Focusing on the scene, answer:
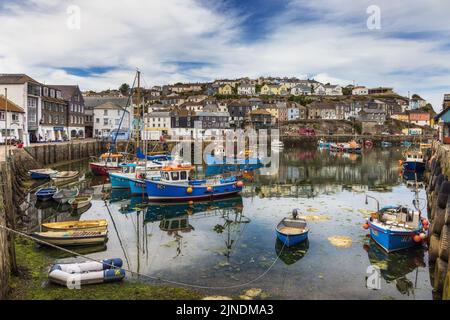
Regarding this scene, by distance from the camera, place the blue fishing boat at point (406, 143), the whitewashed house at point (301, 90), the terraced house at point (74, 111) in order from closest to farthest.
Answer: the terraced house at point (74, 111) → the blue fishing boat at point (406, 143) → the whitewashed house at point (301, 90)

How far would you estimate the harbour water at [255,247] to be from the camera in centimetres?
1263

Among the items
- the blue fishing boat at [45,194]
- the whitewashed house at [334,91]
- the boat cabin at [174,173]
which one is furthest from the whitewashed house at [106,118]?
the whitewashed house at [334,91]

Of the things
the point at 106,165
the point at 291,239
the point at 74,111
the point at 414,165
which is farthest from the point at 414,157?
the point at 74,111

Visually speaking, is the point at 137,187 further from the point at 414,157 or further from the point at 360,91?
the point at 360,91

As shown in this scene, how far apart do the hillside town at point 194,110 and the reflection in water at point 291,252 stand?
18.0m

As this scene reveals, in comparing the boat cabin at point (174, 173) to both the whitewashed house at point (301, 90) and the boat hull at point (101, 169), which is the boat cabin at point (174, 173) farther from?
the whitewashed house at point (301, 90)

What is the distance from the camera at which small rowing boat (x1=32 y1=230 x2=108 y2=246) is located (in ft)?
51.8

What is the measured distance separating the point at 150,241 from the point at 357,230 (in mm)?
10780

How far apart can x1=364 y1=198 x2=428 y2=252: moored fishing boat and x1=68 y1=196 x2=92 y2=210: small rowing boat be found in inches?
691

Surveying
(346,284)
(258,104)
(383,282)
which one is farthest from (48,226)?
(258,104)

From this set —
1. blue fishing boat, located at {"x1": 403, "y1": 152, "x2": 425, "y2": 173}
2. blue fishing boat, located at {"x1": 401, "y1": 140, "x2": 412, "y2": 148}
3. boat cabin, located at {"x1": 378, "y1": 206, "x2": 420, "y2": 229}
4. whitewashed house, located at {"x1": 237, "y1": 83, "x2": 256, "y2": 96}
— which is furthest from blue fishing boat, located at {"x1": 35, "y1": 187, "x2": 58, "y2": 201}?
whitewashed house, located at {"x1": 237, "y1": 83, "x2": 256, "y2": 96}

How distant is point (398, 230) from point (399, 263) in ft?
5.20

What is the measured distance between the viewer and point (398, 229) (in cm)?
1591

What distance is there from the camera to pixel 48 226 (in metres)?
17.2
